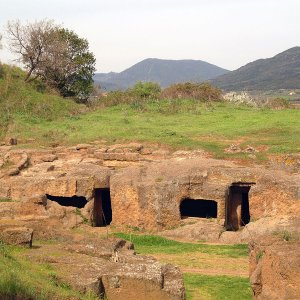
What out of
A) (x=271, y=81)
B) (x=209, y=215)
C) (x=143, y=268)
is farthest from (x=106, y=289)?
(x=271, y=81)

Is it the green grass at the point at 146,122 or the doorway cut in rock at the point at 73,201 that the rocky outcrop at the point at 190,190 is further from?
the green grass at the point at 146,122

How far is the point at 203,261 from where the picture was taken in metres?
16.5

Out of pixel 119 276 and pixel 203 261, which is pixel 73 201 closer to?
pixel 203 261

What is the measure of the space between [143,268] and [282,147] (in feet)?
42.4

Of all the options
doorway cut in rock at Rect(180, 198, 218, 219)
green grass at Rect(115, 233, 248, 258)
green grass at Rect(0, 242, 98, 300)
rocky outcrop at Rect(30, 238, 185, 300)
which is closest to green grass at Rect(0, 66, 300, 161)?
doorway cut in rock at Rect(180, 198, 218, 219)

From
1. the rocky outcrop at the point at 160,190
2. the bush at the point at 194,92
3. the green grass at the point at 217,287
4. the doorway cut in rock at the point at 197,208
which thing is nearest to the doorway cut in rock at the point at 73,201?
the rocky outcrop at the point at 160,190

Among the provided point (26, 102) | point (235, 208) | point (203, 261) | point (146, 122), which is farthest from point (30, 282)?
point (26, 102)

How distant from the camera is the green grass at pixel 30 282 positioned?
846 centimetres

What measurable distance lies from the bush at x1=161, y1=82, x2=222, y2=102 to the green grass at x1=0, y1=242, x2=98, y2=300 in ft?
95.7

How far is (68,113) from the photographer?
114 ft

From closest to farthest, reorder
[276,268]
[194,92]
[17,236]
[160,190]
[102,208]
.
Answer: [276,268], [17,236], [160,190], [102,208], [194,92]

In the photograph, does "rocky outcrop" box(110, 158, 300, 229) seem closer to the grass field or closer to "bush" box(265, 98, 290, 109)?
the grass field

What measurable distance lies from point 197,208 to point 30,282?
43.8ft

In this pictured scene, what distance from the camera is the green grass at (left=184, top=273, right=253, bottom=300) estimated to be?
13.6 m
